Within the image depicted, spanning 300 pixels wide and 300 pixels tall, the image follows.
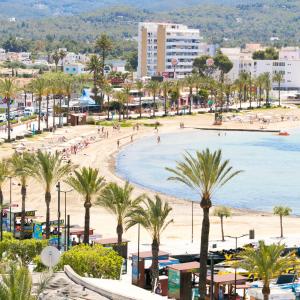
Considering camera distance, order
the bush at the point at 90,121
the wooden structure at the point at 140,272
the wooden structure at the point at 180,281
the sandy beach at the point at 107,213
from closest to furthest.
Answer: the wooden structure at the point at 180,281 → the wooden structure at the point at 140,272 → the sandy beach at the point at 107,213 → the bush at the point at 90,121

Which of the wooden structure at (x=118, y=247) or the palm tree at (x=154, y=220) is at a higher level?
the palm tree at (x=154, y=220)

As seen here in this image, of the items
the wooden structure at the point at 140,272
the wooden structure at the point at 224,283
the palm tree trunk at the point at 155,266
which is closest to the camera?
the wooden structure at the point at 224,283

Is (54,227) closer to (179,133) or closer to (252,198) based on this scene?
(252,198)

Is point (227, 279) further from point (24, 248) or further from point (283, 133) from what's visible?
point (283, 133)

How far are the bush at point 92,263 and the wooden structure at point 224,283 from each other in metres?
3.84

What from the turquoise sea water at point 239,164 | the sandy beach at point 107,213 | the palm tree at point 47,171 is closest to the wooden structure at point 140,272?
the sandy beach at point 107,213

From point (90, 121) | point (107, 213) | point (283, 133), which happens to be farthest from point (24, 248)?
point (283, 133)

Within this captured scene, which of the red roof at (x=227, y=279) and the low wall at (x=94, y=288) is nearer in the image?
the low wall at (x=94, y=288)

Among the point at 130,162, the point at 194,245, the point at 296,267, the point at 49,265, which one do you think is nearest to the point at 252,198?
the point at 130,162

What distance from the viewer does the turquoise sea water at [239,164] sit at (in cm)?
7750

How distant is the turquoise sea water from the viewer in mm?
77500

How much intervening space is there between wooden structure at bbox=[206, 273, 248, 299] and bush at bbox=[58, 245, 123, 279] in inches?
151

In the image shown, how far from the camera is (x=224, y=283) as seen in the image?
3528 centimetres

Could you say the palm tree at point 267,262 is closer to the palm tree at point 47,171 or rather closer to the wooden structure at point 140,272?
the wooden structure at point 140,272
